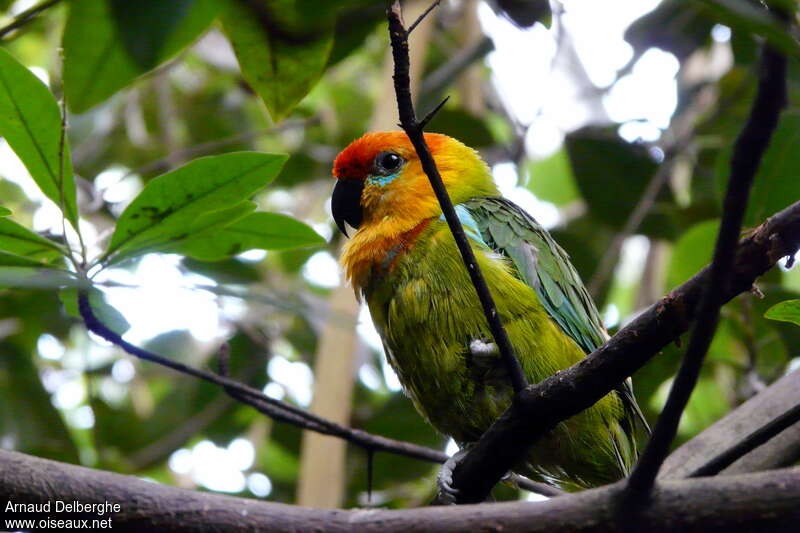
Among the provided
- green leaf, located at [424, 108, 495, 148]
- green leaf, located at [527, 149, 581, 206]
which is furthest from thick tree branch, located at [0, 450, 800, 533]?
green leaf, located at [527, 149, 581, 206]

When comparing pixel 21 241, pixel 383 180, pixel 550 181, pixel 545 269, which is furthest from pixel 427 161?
pixel 550 181

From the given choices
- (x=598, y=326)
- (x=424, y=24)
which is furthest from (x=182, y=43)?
(x=424, y=24)

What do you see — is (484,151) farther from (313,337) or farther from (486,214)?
(486,214)

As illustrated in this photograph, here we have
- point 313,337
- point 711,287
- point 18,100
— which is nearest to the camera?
point 711,287

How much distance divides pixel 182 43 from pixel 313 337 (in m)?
2.51

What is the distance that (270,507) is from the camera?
1622 mm

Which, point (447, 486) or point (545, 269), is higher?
point (545, 269)

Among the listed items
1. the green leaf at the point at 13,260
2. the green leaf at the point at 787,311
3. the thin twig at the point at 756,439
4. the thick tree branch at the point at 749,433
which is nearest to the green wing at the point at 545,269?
the thick tree branch at the point at 749,433

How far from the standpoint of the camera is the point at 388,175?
3131 millimetres

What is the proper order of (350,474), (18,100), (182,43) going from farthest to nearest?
(350,474)
(18,100)
(182,43)

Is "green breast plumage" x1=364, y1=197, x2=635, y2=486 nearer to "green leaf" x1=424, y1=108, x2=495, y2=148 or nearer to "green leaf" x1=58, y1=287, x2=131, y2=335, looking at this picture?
"green leaf" x1=58, y1=287, x2=131, y2=335

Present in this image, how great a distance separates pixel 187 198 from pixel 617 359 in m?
1.05

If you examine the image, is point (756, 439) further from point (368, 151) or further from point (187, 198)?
point (368, 151)

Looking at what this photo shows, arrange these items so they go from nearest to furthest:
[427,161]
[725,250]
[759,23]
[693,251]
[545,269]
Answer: [759,23], [725,250], [427,161], [545,269], [693,251]
